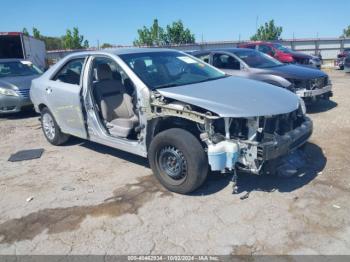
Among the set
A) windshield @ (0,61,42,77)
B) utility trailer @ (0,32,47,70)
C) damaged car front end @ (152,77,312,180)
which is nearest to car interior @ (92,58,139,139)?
damaged car front end @ (152,77,312,180)

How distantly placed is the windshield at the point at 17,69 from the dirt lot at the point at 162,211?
5367 millimetres

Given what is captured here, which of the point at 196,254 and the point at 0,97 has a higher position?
the point at 0,97

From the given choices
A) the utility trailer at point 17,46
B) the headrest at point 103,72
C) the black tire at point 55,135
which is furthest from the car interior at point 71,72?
the utility trailer at point 17,46

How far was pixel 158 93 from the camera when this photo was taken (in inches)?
164

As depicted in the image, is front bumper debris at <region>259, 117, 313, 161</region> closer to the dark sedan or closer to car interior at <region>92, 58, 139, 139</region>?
car interior at <region>92, 58, 139, 139</region>

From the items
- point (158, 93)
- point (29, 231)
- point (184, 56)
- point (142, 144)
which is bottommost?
point (29, 231)

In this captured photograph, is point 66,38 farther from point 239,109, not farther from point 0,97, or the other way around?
point 239,109

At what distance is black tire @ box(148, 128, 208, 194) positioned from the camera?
150 inches

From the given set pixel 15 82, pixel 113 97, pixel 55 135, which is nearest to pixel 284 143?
pixel 113 97

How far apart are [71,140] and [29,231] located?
10.6 feet

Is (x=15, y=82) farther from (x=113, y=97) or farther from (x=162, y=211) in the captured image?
(x=162, y=211)

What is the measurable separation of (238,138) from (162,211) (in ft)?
3.83

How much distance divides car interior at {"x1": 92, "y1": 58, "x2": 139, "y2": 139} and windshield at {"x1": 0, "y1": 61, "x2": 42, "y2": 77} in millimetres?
5818

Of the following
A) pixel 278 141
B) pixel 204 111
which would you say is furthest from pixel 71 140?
pixel 278 141
